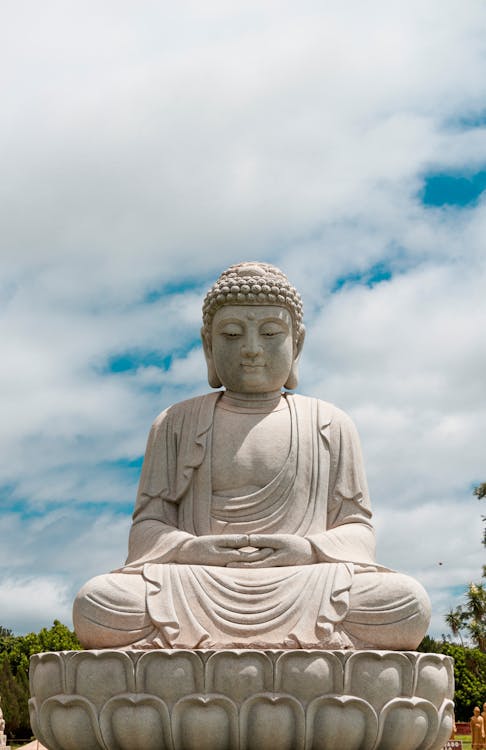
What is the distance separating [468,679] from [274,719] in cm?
2553

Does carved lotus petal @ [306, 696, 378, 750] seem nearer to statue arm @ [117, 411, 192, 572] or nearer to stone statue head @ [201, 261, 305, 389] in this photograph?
statue arm @ [117, 411, 192, 572]

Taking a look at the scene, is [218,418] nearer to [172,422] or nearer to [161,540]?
[172,422]

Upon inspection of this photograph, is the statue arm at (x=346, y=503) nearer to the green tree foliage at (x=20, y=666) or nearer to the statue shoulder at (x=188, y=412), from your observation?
the statue shoulder at (x=188, y=412)

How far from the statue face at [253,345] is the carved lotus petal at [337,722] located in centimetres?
273

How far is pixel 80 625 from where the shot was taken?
22.2 ft

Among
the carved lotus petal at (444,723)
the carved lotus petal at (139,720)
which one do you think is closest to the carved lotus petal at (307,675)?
the carved lotus petal at (139,720)

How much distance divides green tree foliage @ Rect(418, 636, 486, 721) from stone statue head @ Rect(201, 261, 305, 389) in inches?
871

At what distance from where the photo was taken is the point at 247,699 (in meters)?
6.19

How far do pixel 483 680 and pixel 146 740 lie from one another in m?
26.3


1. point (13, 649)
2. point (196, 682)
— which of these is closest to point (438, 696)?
point (196, 682)

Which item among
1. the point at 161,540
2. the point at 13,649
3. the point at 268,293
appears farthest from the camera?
the point at 13,649

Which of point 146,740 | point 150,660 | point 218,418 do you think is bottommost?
point 146,740

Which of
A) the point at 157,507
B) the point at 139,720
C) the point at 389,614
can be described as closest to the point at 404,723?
the point at 389,614

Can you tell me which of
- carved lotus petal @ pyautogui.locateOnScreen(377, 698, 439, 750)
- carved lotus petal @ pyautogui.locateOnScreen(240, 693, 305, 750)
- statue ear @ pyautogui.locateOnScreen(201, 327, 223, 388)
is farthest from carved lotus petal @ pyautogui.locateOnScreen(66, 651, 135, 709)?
statue ear @ pyautogui.locateOnScreen(201, 327, 223, 388)
